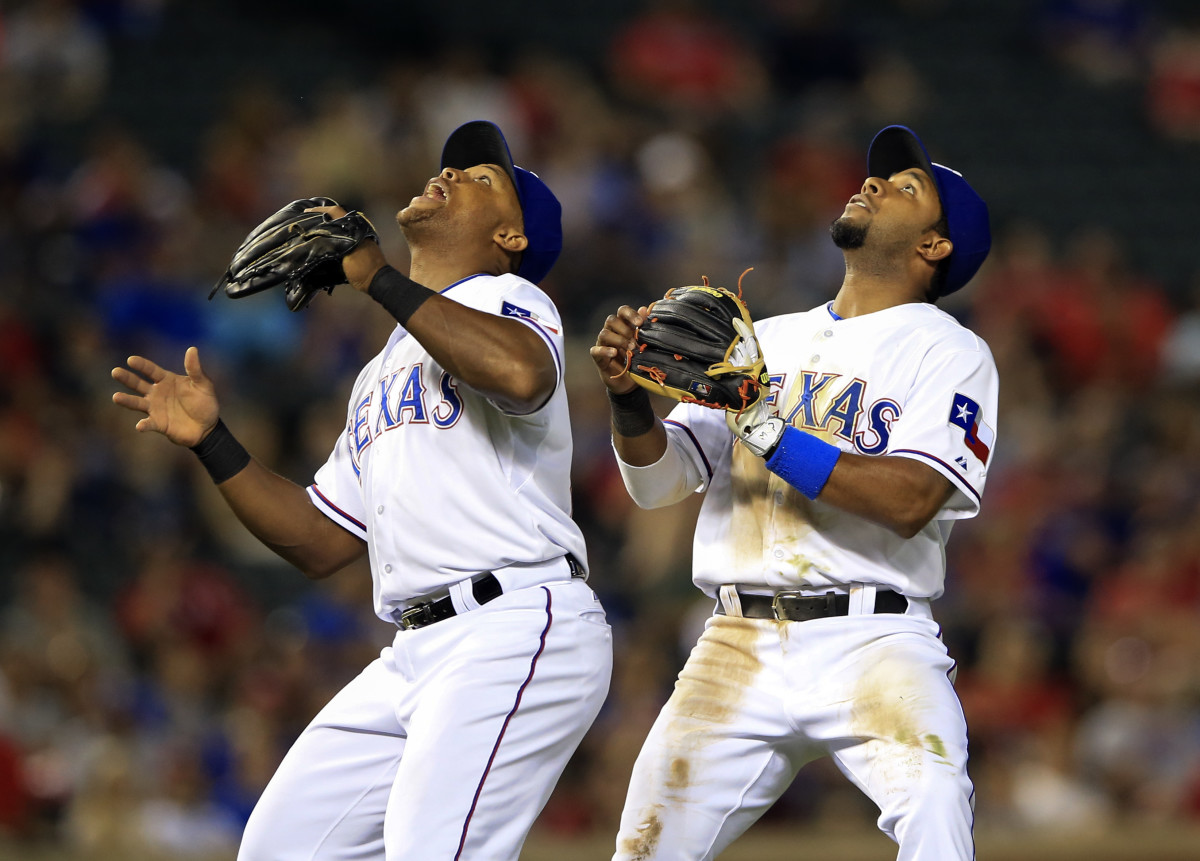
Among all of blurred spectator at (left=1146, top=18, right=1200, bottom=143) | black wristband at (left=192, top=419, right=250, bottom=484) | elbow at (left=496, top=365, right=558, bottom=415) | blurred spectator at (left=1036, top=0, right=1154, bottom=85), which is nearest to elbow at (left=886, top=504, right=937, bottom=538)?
elbow at (left=496, top=365, right=558, bottom=415)

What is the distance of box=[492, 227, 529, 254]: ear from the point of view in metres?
3.80

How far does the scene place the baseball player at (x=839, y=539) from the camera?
337 centimetres

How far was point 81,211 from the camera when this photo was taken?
909 cm

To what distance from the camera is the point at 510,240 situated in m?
3.81

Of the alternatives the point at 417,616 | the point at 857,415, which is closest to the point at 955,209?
the point at 857,415

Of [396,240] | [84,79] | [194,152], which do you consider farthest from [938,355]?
[84,79]

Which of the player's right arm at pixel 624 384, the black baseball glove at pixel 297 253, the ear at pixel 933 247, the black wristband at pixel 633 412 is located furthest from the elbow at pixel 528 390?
the ear at pixel 933 247

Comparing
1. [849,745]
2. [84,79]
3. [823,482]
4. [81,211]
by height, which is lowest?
[849,745]

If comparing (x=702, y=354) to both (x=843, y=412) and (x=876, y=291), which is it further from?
(x=876, y=291)

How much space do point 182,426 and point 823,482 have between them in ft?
5.08

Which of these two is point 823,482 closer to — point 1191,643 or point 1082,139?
point 1191,643

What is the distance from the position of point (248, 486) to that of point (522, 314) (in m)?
0.86

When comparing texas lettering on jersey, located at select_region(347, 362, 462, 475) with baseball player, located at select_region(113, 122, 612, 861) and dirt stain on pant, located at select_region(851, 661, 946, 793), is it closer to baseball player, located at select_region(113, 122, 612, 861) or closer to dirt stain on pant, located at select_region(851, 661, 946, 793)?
baseball player, located at select_region(113, 122, 612, 861)

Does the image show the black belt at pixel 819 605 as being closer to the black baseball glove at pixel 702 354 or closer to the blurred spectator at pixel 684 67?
the black baseball glove at pixel 702 354
